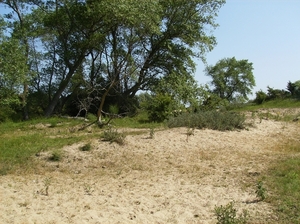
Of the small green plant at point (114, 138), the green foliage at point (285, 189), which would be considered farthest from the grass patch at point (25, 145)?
the green foliage at point (285, 189)

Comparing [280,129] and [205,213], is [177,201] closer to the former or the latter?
[205,213]

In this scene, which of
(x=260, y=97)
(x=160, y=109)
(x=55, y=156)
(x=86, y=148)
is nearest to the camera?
(x=55, y=156)

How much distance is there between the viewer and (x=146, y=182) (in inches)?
255

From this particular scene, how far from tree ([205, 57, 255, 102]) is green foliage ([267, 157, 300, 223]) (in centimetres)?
2020

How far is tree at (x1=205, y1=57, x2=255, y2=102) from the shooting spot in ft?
88.7

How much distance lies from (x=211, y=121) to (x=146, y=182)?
503 cm

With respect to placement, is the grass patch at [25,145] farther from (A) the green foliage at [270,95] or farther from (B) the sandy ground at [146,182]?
(A) the green foliage at [270,95]

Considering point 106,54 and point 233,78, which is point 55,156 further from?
point 233,78

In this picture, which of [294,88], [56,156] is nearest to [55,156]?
[56,156]

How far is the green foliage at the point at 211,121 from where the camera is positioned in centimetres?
1080

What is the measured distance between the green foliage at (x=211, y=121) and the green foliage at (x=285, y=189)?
3.47m

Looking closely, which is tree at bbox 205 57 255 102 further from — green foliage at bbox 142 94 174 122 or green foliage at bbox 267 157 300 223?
green foliage at bbox 267 157 300 223

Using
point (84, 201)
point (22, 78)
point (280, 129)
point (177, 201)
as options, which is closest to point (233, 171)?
point (177, 201)

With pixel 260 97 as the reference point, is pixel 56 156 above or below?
below
